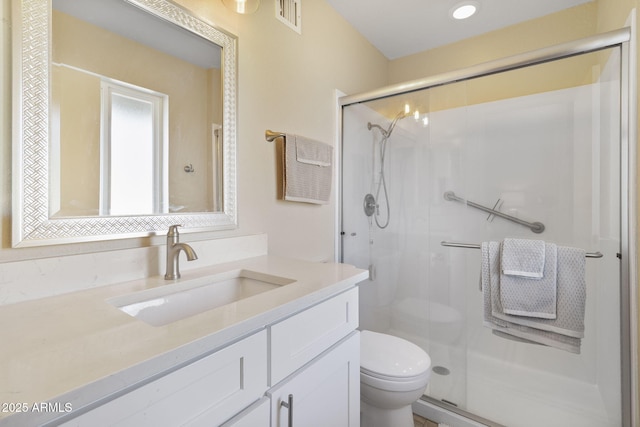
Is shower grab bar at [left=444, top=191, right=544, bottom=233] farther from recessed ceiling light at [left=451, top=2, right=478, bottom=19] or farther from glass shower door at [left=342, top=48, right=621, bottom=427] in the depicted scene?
recessed ceiling light at [left=451, top=2, right=478, bottom=19]

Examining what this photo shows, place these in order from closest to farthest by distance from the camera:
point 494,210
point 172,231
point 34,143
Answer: point 34,143, point 172,231, point 494,210

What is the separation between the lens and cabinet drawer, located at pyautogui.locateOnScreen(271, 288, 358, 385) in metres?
0.75

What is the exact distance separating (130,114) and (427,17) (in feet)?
6.47

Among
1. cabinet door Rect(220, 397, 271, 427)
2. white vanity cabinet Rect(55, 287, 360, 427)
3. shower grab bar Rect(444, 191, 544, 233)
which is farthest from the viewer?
shower grab bar Rect(444, 191, 544, 233)

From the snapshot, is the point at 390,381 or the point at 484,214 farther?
the point at 484,214

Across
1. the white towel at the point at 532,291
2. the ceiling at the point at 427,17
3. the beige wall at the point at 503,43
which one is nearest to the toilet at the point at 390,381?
the white towel at the point at 532,291

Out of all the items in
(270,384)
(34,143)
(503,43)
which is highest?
(503,43)

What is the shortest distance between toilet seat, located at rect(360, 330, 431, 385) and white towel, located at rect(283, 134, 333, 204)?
808 millimetres

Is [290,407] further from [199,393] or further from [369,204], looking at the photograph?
[369,204]

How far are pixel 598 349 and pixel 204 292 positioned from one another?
76.5 inches

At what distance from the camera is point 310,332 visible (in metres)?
0.86

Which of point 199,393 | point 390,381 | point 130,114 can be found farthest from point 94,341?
point 390,381

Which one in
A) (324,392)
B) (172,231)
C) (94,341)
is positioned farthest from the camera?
(172,231)

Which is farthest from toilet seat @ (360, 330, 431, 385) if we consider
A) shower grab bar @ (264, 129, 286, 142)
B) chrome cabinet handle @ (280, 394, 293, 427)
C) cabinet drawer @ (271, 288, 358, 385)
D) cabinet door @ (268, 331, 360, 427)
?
shower grab bar @ (264, 129, 286, 142)
